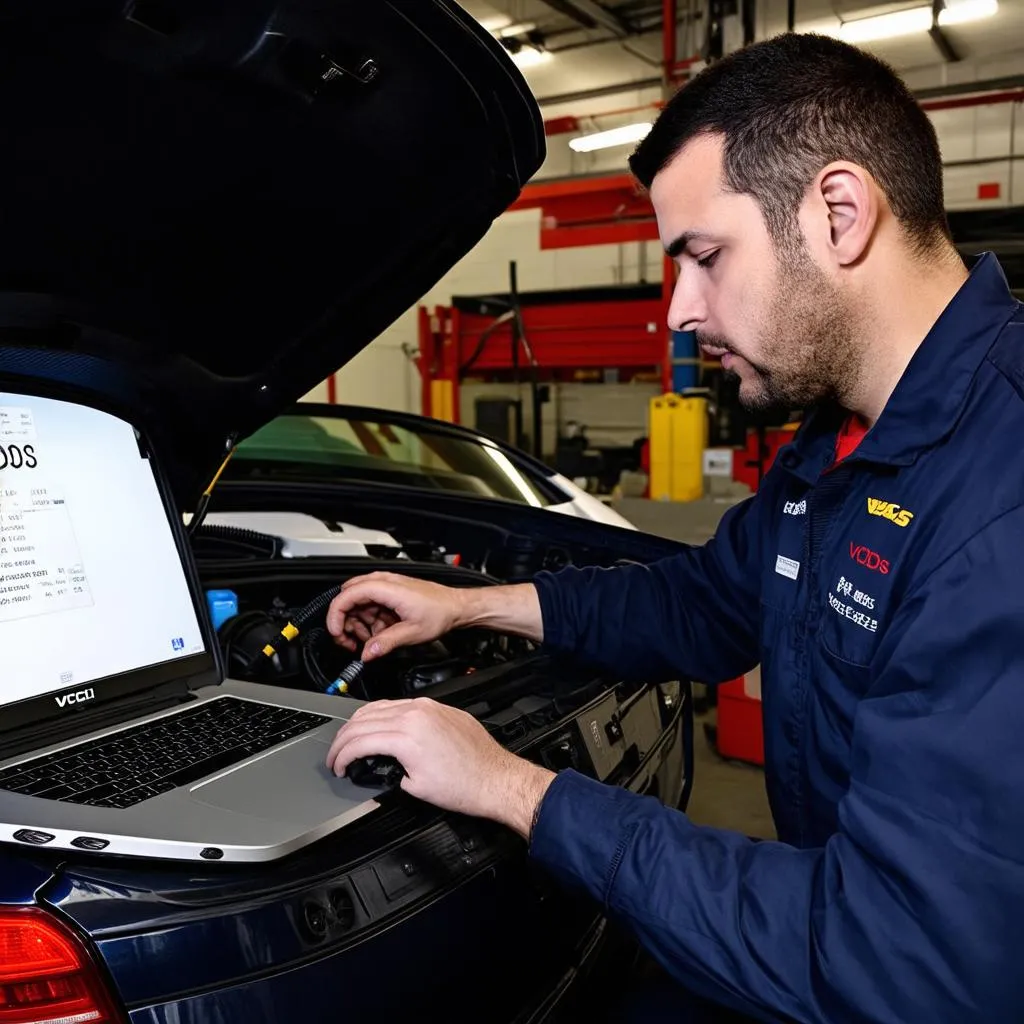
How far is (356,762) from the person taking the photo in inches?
36.7

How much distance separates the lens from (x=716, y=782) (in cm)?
305

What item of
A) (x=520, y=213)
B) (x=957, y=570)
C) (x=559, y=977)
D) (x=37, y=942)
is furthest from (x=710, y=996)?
(x=520, y=213)

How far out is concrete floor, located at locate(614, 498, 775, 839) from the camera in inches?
109

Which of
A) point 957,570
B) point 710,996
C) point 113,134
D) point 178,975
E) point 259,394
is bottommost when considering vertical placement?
point 710,996

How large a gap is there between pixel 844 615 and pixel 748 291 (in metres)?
0.36

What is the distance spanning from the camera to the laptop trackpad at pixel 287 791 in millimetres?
855

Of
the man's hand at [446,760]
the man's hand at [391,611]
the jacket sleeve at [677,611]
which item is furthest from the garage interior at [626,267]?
the man's hand at [446,760]

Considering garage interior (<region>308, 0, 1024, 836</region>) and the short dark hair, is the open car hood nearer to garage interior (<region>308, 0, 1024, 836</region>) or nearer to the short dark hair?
Answer: the short dark hair

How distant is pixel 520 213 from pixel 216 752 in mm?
8500

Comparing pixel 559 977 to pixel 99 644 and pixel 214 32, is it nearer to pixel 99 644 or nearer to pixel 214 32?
pixel 99 644

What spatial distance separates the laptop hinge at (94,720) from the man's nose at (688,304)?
0.73 metres

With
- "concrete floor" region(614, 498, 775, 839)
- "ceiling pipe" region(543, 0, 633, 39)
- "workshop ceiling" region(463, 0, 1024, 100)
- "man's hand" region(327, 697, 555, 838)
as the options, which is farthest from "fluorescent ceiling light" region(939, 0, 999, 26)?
"man's hand" region(327, 697, 555, 838)

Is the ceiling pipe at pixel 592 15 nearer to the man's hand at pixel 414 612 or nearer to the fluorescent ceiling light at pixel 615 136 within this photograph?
the fluorescent ceiling light at pixel 615 136

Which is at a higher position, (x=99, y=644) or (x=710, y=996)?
(x=99, y=644)
